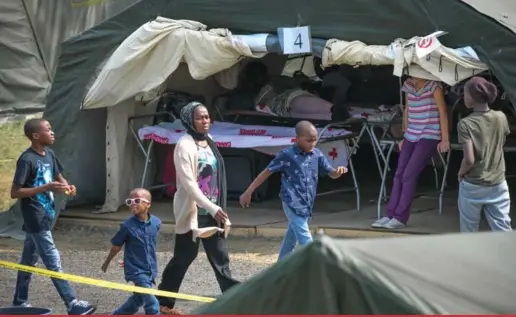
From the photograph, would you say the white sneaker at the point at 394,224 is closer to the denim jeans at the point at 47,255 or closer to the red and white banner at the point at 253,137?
the red and white banner at the point at 253,137

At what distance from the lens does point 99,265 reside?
905cm

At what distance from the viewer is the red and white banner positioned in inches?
418

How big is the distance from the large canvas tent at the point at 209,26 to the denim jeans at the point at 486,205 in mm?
1226

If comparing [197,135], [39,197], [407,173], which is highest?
[197,135]

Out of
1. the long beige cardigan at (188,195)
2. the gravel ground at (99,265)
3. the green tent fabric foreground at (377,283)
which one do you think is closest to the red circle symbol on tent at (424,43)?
the gravel ground at (99,265)

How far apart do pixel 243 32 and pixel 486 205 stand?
3309 mm

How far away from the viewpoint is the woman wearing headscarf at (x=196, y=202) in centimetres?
677

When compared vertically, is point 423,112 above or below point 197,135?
below

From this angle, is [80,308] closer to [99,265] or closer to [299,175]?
[299,175]

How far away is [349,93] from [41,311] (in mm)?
7000

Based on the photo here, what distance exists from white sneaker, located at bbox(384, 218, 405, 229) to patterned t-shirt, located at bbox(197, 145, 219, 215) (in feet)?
9.59

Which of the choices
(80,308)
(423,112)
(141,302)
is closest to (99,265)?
(80,308)

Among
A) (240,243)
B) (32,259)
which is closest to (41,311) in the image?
(32,259)

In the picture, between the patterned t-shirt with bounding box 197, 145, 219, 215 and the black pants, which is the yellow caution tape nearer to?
the black pants
